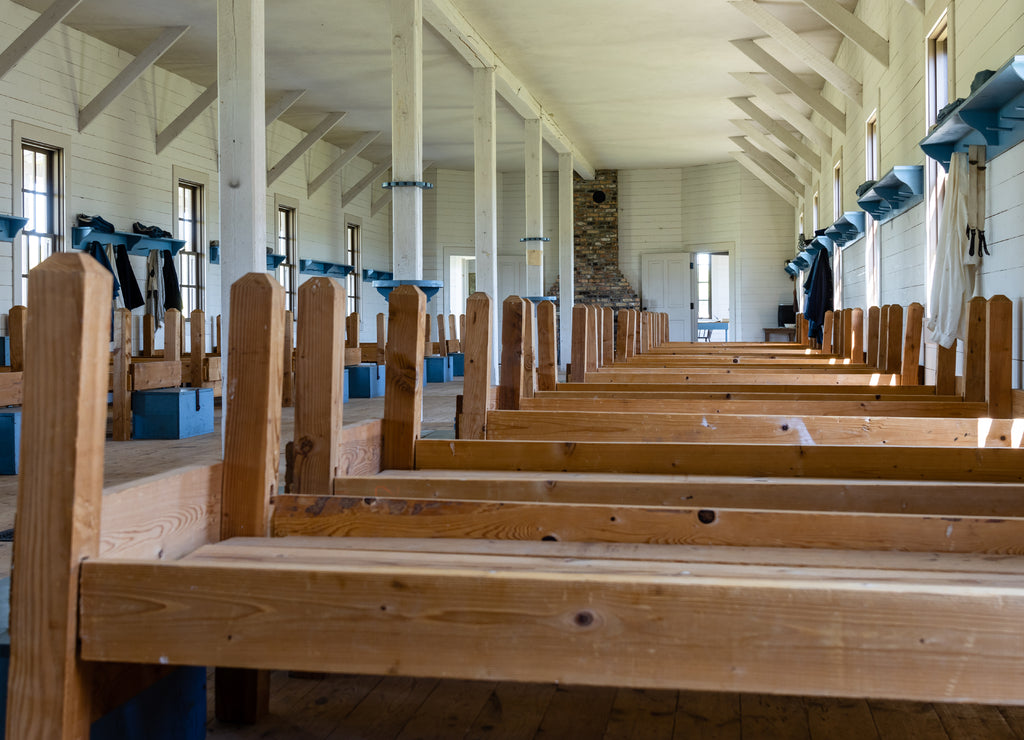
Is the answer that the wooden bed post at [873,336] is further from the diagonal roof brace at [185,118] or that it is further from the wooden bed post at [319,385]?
the diagonal roof brace at [185,118]

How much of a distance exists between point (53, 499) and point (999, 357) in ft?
10.8

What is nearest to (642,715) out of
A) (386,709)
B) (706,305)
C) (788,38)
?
(386,709)

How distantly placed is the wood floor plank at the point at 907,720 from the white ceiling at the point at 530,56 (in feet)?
28.6

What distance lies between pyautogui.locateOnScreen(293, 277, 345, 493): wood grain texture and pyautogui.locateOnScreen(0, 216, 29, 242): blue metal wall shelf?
8477 mm

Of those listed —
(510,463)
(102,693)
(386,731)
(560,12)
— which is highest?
(560,12)

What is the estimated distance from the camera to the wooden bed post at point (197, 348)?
324 inches

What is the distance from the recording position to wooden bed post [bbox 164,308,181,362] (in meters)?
8.32

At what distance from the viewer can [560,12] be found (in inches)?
404

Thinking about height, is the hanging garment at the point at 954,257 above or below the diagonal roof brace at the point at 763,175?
below

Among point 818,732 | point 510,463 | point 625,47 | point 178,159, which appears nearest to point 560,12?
point 625,47

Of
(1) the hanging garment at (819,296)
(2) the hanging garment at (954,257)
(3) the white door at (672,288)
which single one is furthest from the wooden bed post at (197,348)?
(3) the white door at (672,288)

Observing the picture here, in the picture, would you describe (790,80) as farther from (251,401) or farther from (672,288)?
(251,401)

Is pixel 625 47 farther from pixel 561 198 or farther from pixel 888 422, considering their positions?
pixel 888 422

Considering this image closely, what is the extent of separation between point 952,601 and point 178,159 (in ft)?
42.5
